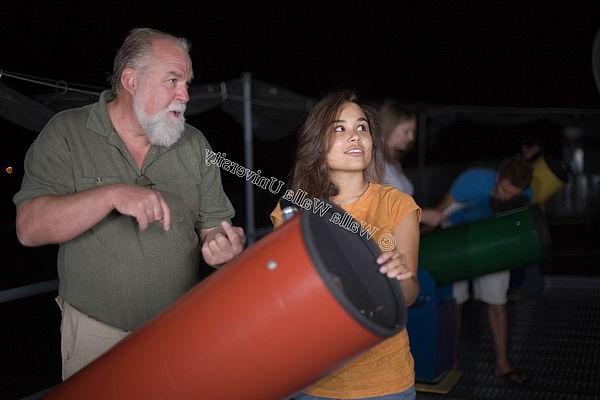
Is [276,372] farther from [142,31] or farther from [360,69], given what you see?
[360,69]

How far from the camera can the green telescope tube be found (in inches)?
164

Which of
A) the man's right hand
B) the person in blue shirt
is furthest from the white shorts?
the man's right hand

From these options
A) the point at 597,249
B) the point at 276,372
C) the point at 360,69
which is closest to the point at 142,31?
the point at 276,372

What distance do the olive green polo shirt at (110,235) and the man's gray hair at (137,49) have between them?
0.39ft

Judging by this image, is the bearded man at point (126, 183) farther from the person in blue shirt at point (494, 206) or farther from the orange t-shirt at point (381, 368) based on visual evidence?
the person in blue shirt at point (494, 206)

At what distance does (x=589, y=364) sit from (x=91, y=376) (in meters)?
4.09

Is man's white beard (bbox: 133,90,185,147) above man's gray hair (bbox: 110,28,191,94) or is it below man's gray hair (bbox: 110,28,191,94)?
below

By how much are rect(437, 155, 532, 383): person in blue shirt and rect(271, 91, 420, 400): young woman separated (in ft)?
8.57

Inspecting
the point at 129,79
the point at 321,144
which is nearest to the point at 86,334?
the point at 129,79

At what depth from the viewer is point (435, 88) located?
17.5 meters

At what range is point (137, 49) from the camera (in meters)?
1.98

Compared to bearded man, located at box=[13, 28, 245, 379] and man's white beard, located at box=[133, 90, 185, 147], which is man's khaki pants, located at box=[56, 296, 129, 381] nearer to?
bearded man, located at box=[13, 28, 245, 379]

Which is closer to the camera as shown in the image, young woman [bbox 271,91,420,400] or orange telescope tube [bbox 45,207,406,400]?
orange telescope tube [bbox 45,207,406,400]

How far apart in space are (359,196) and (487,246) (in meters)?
2.42
